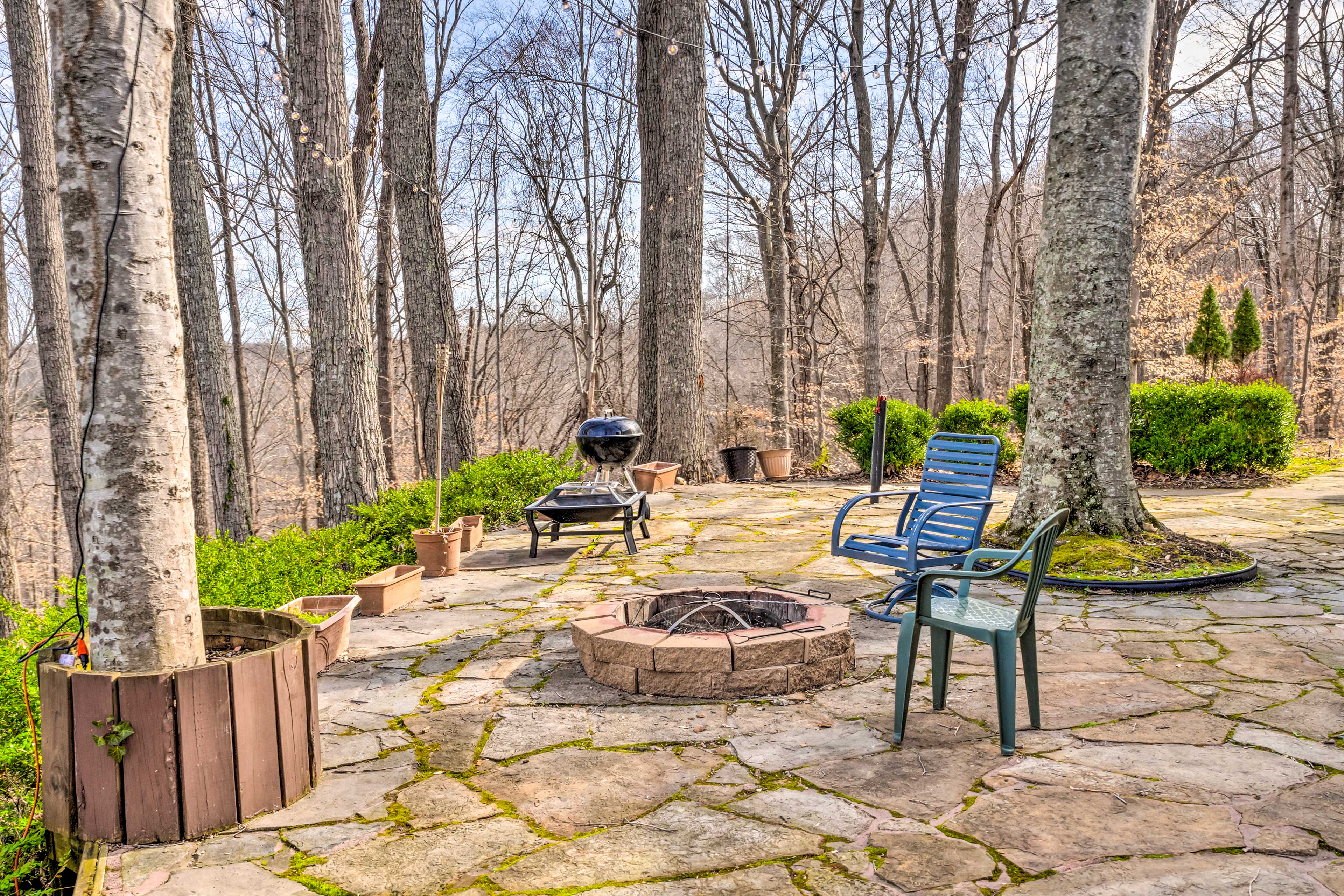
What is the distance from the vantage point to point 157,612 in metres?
2.48

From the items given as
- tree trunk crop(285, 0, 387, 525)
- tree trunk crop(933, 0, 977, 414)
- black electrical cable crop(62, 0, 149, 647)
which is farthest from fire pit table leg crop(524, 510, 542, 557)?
tree trunk crop(933, 0, 977, 414)

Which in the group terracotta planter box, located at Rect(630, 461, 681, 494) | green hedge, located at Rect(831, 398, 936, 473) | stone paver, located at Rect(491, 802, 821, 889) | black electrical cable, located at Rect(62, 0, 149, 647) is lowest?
stone paver, located at Rect(491, 802, 821, 889)

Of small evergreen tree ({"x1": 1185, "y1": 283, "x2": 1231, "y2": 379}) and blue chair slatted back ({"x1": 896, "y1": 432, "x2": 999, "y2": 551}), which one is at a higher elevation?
small evergreen tree ({"x1": 1185, "y1": 283, "x2": 1231, "y2": 379})

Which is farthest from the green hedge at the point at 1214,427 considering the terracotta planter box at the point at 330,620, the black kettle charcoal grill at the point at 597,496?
the terracotta planter box at the point at 330,620

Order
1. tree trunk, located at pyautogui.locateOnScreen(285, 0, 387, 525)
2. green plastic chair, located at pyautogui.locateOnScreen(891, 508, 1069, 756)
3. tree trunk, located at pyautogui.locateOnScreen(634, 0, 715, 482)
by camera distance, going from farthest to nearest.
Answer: tree trunk, located at pyautogui.locateOnScreen(634, 0, 715, 482)
tree trunk, located at pyautogui.locateOnScreen(285, 0, 387, 525)
green plastic chair, located at pyautogui.locateOnScreen(891, 508, 1069, 756)

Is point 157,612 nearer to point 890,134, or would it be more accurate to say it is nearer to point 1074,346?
point 1074,346

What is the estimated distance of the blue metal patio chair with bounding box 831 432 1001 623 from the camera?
4.48 meters

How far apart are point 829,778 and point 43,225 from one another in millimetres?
11194

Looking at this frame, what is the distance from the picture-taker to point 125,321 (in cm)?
240

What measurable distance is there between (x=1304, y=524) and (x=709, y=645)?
6.66 metres

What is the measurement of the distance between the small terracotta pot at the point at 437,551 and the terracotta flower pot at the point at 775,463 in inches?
261

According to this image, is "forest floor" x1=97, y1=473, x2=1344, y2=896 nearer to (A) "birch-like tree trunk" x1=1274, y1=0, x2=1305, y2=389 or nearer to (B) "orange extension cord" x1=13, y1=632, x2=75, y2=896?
(B) "orange extension cord" x1=13, y1=632, x2=75, y2=896

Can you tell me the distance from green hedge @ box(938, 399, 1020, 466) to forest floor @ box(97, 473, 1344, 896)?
22.2 feet

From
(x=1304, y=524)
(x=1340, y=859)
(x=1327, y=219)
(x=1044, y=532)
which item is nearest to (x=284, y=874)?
(x=1044, y=532)
